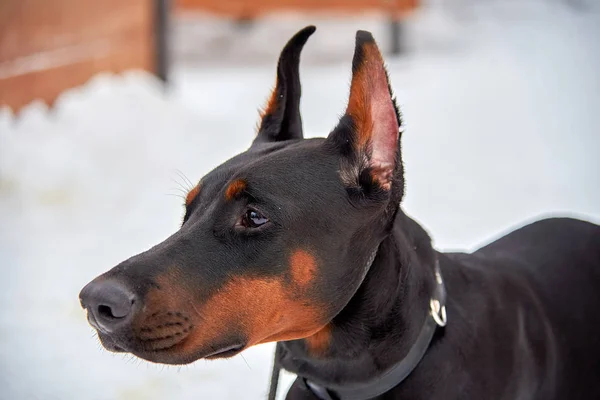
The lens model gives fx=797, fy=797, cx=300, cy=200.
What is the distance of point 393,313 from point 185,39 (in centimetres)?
1293

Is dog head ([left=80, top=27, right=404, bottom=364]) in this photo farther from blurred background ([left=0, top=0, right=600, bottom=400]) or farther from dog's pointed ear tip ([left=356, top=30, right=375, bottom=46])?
blurred background ([left=0, top=0, right=600, bottom=400])

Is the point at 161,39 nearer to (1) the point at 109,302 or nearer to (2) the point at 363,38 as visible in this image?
(2) the point at 363,38

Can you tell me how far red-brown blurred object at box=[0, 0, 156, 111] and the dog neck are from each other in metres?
6.01

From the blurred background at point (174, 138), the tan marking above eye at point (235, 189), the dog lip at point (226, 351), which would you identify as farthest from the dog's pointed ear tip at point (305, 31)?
the dog lip at point (226, 351)

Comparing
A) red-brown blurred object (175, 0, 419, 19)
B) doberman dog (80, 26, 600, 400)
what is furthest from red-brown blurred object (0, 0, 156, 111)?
doberman dog (80, 26, 600, 400)

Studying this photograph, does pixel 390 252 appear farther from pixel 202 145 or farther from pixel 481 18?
pixel 481 18

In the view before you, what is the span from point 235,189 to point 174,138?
6.09 meters

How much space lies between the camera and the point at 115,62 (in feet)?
31.8

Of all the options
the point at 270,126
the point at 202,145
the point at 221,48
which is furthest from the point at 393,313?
the point at 221,48

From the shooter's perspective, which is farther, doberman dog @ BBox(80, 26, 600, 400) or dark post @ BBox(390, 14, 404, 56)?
dark post @ BBox(390, 14, 404, 56)

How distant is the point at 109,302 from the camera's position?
223cm

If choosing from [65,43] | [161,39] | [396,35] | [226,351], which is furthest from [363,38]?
[396,35]

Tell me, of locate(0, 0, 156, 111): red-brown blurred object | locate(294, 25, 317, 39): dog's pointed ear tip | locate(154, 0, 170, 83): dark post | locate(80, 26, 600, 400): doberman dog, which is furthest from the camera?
locate(154, 0, 170, 83): dark post

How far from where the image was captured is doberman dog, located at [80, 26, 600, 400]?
2365 mm
